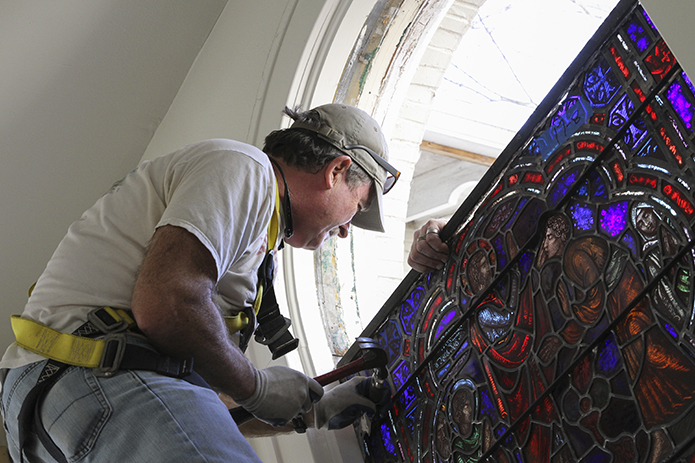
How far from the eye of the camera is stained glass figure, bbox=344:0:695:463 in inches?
39.7

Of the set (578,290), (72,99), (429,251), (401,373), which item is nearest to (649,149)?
(578,290)

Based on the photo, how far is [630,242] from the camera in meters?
1.08

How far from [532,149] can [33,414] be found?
1119 millimetres

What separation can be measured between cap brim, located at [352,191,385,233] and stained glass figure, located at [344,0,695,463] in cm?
22

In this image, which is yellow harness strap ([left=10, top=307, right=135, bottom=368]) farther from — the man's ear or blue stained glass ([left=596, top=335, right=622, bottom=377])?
blue stained glass ([left=596, top=335, right=622, bottom=377])

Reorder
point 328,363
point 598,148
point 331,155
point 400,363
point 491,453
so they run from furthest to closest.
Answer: point 328,363, point 400,363, point 331,155, point 491,453, point 598,148

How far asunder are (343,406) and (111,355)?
699 mm

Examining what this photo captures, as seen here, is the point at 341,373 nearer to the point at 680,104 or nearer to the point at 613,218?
the point at 613,218

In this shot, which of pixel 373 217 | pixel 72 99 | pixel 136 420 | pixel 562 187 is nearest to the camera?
pixel 136 420

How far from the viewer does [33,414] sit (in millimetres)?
1089

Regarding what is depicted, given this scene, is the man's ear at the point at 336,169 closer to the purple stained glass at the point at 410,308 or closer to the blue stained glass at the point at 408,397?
the purple stained glass at the point at 410,308

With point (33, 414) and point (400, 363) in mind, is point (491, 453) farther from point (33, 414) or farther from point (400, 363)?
point (33, 414)

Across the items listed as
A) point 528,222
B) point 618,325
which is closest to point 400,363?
point 528,222

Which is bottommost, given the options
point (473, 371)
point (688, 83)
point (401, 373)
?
point (401, 373)
